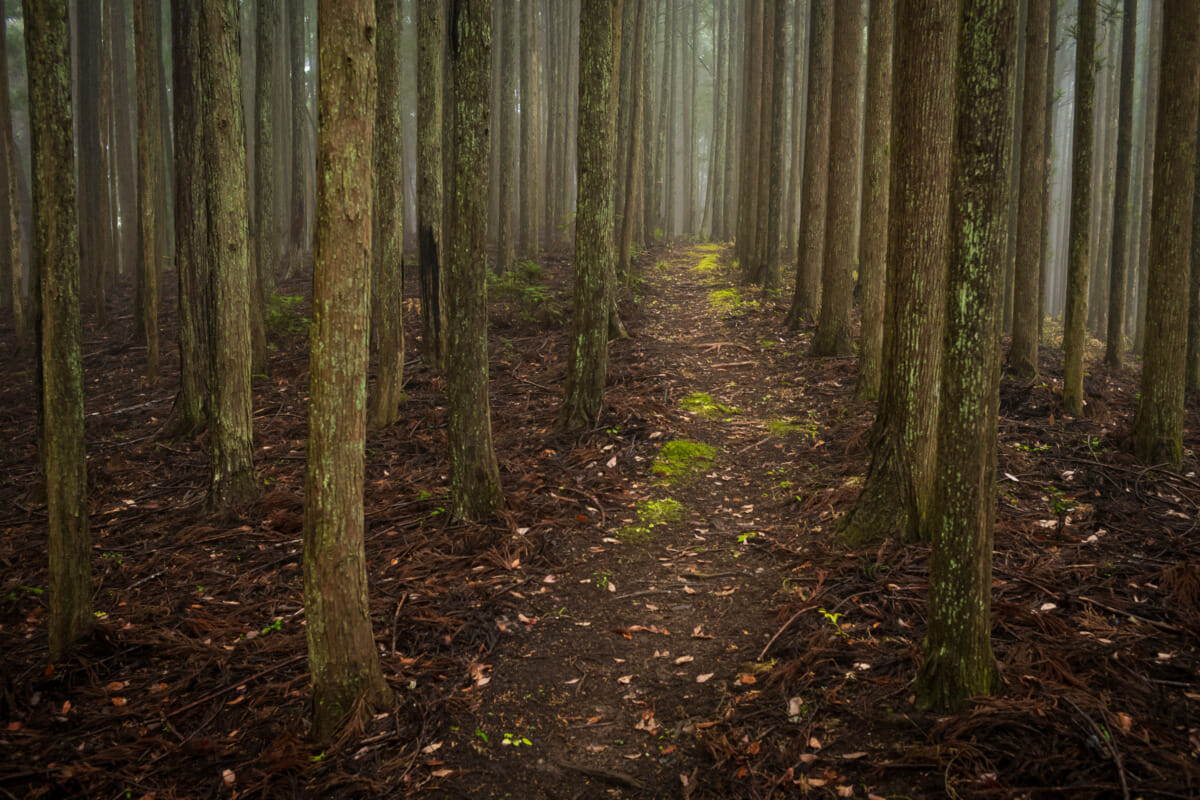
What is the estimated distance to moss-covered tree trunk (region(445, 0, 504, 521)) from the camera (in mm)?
5992

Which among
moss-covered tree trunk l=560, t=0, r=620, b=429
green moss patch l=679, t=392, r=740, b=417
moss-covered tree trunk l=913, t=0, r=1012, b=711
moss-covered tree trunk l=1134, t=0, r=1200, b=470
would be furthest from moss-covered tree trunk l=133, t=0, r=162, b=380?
moss-covered tree trunk l=1134, t=0, r=1200, b=470

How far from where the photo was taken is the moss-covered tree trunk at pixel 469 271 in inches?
236

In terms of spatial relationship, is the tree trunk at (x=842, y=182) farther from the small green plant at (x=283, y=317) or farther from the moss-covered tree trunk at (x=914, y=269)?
the small green plant at (x=283, y=317)

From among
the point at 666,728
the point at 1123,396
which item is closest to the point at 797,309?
the point at 1123,396

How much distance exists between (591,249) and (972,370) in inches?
235

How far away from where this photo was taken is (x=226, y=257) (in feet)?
23.2

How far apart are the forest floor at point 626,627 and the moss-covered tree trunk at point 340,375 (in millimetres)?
401

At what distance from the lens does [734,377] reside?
1090 cm

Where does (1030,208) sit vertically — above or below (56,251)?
above

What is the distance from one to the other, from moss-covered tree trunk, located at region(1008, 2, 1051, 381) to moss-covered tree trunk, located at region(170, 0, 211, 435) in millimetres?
10265

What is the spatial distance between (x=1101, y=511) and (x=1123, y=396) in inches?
247

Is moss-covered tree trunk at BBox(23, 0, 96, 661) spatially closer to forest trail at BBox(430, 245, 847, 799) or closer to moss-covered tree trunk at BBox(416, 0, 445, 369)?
forest trail at BBox(430, 245, 847, 799)

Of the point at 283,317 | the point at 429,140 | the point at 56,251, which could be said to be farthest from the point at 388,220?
the point at 283,317

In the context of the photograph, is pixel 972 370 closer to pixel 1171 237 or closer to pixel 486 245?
pixel 1171 237
